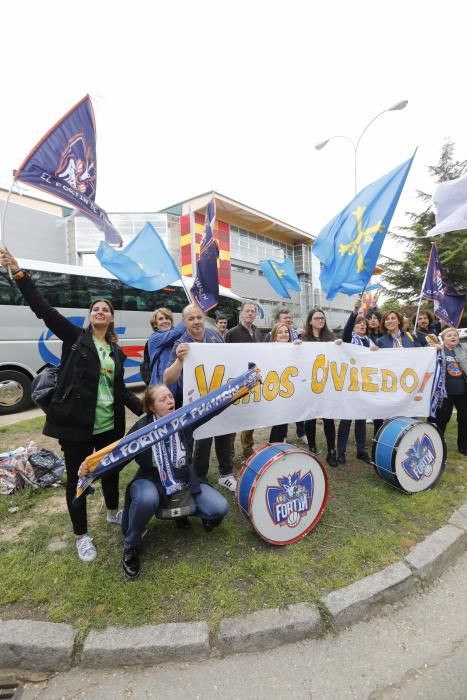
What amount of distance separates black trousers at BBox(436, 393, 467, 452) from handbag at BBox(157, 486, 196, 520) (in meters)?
3.64

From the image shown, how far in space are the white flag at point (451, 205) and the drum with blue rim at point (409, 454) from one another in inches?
89.1

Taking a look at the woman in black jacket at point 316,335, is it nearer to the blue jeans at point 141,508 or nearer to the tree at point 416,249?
the blue jeans at point 141,508

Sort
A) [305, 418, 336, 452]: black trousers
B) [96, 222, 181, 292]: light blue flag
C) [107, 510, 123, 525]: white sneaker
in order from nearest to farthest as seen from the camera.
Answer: [107, 510, 123, 525]: white sneaker
[305, 418, 336, 452]: black trousers
[96, 222, 181, 292]: light blue flag

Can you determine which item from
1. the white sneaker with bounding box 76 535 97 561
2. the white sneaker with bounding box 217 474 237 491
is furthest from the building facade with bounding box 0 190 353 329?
the white sneaker with bounding box 76 535 97 561

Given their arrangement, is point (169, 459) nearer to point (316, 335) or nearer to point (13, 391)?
point (316, 335)

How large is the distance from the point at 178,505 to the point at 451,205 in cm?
459

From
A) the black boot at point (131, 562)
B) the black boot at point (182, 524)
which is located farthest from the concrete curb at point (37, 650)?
the black boot at point (182, 524)

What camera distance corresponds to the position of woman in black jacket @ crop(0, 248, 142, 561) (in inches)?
102

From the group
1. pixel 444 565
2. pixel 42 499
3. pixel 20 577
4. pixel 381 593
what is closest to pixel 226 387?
pixel 381 593

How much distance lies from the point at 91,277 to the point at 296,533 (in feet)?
27.8

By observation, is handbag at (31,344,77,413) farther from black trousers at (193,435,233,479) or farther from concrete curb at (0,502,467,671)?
black trousers at (193,435,233,479)

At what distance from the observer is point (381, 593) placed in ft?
7.88

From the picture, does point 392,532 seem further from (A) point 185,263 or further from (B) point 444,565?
(A) point 185,263

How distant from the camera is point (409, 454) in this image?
360 cm
